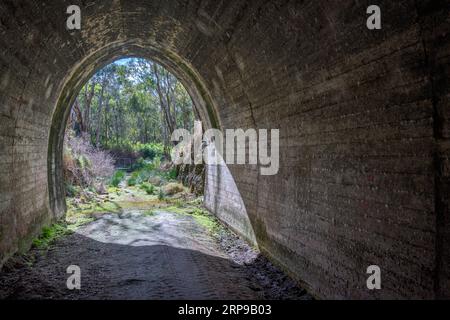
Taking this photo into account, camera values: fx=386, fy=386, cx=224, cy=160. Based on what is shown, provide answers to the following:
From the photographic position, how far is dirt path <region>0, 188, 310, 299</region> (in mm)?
5223

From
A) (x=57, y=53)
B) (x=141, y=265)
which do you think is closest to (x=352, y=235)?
(x=141, y=265)

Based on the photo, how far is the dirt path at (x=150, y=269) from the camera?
17.1 feet

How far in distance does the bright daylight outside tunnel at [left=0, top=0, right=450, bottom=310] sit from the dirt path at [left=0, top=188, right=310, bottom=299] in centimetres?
4

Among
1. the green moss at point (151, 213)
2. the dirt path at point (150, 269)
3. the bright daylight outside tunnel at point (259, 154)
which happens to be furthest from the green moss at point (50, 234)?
the green moss at point (151, 213)

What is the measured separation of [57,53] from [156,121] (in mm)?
46319

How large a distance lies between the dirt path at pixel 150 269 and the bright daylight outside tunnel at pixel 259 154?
41 mm

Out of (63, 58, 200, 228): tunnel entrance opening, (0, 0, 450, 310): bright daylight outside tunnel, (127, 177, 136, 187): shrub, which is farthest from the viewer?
(127, 177, 136, 187): shrub

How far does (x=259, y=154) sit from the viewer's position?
7.42 meters

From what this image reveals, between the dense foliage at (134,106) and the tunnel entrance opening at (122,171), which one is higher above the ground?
the dense foliage at (134,106)

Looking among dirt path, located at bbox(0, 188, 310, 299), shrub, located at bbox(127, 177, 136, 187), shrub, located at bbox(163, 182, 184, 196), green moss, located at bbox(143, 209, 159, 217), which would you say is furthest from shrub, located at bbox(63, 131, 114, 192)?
dirt path, located at bbox(0, 188, 310, 299)

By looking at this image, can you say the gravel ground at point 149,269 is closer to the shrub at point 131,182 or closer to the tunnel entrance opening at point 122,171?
the tunnel entrance opening at point 122,171

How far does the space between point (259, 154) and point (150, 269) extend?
2916 millimetres

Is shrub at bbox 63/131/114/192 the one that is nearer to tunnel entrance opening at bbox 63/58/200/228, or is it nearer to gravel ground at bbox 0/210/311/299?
tunnel entrance opening at bbox 63/58/200/228

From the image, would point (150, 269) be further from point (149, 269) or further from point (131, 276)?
point (131, 276)
